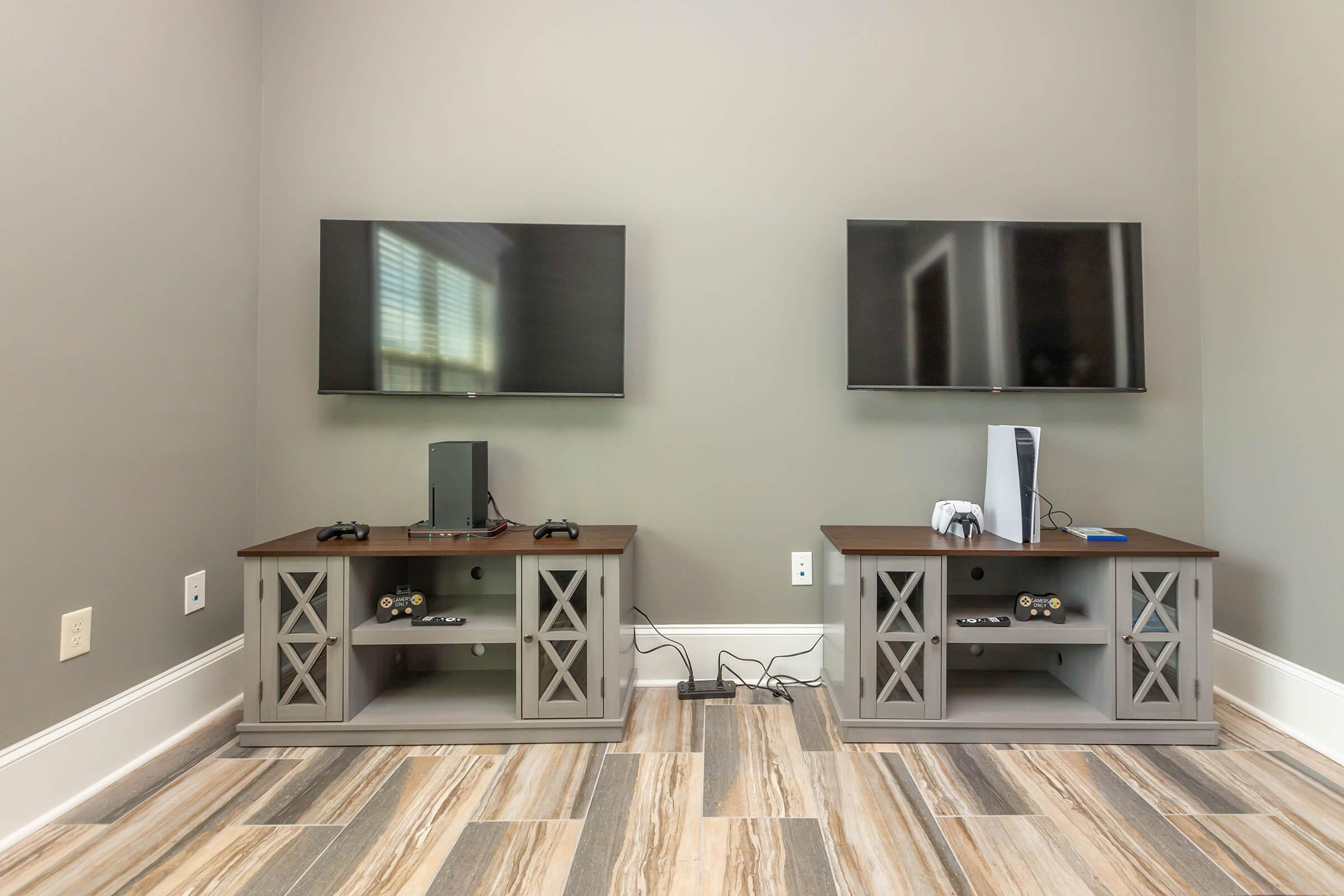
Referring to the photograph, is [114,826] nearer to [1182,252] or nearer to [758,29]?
[758,29]

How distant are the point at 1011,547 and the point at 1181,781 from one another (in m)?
0.70

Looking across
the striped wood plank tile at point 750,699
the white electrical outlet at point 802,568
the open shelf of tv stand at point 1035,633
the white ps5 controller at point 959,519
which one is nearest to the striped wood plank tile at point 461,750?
the striped wood plank tile at point 750,699

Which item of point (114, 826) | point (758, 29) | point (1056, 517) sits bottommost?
point (114, 826)

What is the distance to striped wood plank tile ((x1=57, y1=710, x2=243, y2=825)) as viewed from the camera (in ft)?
4.95

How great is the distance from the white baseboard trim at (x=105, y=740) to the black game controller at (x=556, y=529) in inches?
45.5

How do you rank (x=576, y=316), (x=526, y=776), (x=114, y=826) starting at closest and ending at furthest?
(x=114, y=826) < (x=526, y=776) < (x=576, y=316)

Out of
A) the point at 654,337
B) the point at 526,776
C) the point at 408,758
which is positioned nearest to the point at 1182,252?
the point at 654,337

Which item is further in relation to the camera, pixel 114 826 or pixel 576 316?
pixel 576 316

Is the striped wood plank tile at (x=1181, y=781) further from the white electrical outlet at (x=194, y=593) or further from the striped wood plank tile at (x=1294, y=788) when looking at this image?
the white electrical outlet at (x=194, y=593)

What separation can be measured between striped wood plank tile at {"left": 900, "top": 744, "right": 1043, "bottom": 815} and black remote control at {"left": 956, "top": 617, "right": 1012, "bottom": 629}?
1.13ft

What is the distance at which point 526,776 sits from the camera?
169cm

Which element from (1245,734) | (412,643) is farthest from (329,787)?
(1245,734)

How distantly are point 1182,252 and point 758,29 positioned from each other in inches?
69.3

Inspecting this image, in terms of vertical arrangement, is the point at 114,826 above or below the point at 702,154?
below
